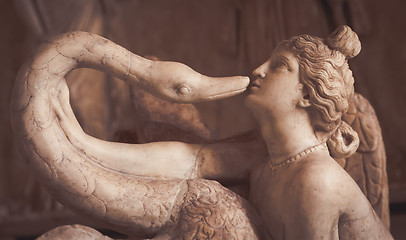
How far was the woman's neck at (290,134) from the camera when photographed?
1397 millimetres

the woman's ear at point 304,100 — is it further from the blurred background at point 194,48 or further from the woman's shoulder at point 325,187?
the blurred background at point 194,48

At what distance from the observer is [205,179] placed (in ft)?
4.83

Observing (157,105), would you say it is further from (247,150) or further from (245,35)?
(245,35)

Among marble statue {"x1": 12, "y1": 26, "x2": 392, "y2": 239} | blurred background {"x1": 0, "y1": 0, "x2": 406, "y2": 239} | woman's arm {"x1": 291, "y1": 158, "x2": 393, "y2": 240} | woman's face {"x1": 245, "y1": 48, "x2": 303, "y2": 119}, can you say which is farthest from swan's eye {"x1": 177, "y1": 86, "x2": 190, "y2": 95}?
blurred background {"x1": 0, "y1": 0, "x2": 406, "y2": 239}

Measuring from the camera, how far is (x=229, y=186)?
159cm

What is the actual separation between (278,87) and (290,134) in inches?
5.6

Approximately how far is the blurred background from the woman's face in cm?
190

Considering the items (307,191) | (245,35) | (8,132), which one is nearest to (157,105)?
(307,191)

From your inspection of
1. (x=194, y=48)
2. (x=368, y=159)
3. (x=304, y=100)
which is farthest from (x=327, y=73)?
(x=194, y=48)

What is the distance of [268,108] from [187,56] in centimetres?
263

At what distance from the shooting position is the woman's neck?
1.40 meters

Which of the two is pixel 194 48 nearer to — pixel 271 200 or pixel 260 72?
pixel 260 72

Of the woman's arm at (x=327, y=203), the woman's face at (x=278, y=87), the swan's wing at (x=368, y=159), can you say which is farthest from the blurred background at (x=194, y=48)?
the woman's face at (x=278, y=87)

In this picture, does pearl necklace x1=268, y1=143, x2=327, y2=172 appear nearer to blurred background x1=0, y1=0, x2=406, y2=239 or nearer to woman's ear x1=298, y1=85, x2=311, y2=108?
woman's ear x1=298, y1=85, x2=311, y2=108
